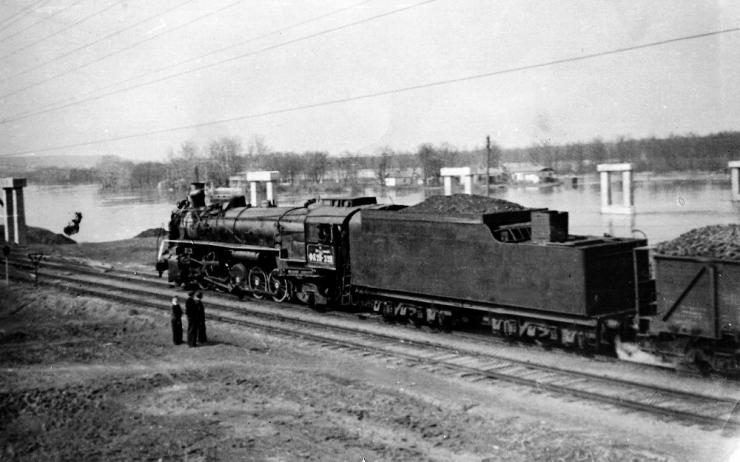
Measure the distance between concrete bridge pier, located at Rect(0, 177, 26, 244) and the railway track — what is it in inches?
647

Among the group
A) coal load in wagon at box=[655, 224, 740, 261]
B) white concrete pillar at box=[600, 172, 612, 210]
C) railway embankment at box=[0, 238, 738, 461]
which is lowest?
railway embankment at box=[0, 238, 738, 461]

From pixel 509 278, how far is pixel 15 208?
3131 cm

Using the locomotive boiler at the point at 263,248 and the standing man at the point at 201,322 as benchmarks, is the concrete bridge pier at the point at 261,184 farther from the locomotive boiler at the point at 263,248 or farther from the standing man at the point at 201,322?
the standing man at the point at 201,322

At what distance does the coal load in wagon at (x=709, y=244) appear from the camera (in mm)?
9561

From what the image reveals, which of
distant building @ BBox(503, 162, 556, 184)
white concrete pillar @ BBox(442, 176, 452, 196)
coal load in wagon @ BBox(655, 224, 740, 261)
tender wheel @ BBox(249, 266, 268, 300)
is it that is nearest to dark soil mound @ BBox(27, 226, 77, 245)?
tender wheel @ BBox(249, 266, 268, 300)

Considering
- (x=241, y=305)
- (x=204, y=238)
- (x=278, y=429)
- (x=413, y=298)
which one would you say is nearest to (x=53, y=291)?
(x=204, y=238)

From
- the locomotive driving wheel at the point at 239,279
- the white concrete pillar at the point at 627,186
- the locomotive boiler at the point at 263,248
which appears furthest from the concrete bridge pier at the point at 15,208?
the white concrete pillar at the point at 627,186

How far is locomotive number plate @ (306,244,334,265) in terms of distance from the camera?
→ 51.7 feet

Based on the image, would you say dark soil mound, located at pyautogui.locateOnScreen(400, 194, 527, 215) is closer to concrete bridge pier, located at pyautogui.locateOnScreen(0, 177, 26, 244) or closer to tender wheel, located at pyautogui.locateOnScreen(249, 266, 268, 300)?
tender wheel, located at pyautogui.locateOnScreen(249, 266, 268, 300)

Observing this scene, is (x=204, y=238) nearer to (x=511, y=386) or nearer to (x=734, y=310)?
(x=511, y=386)

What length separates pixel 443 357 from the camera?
463 inches

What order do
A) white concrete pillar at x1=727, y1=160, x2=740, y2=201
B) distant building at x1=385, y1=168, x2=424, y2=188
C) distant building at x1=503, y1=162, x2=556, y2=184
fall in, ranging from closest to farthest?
1. white concrete pillar at x1=727, y1=160, x2=740, y2=201
2. distant building at x1=503, y1=162, x2=556, y2=184
3. distant building at x1=385, y1=168, x2=424, y2=188

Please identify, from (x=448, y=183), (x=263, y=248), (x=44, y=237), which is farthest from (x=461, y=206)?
(x=44, y=237)

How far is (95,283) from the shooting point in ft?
72.0
